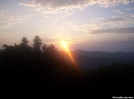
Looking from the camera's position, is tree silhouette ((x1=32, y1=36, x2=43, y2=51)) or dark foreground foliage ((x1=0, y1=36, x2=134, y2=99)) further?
tree silhouette ((x1=32, y1=36, x2=43, y2=51))

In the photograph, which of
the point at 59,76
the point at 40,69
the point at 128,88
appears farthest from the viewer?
the point at 40,69

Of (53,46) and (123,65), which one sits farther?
(53,46)

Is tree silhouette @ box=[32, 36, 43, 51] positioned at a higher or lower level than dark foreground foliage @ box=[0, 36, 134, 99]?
higher

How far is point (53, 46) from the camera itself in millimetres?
31422

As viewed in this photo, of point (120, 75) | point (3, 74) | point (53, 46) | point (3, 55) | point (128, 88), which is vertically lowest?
point (128, 88)

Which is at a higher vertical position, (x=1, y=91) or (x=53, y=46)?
(x=53, y=46)

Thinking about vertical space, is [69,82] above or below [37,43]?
below

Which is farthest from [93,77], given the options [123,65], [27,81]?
[27,81]

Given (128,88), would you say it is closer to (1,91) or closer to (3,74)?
(1,91)

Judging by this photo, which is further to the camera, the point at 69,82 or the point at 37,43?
the point at 37,43

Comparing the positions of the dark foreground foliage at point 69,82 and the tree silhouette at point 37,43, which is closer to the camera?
the dark foreground foliage at point 69,82

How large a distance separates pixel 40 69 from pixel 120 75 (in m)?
11.5

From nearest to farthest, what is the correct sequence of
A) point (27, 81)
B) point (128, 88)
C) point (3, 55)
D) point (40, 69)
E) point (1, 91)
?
point (128, 88), point (1, 91), point (27, 81), point (3, 55), point (40, 69)

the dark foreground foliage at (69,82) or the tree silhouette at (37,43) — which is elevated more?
the tree silhouette at (37,43)
